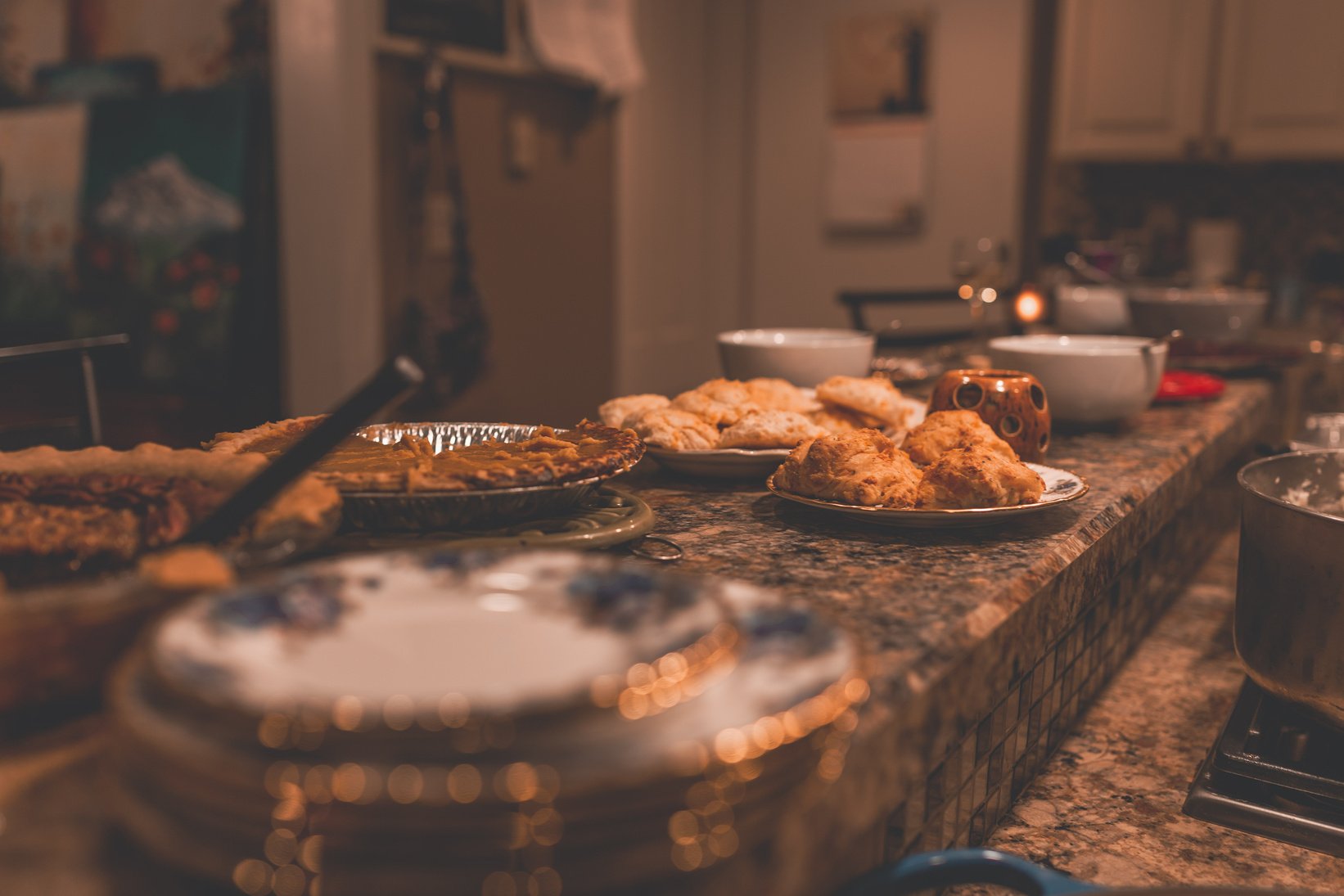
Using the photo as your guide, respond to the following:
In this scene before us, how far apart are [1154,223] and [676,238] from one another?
2.07 metres

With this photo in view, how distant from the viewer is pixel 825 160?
198 inches

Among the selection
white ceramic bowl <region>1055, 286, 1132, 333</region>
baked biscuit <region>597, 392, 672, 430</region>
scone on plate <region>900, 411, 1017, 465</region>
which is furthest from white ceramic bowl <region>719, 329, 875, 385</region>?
Answer: white ceramic bowl <region>1055, 286, 1132, 333</region>

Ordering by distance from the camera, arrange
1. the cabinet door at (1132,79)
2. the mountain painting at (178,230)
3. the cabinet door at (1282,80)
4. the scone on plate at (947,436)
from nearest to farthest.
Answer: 1. the scone on plate at (947,436)
2. the mountain painting at (178,230)
3. the cabinet door at (1282,80)
4. the cabinet door at (1132,79)

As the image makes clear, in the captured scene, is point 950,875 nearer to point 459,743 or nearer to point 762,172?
point 459,743

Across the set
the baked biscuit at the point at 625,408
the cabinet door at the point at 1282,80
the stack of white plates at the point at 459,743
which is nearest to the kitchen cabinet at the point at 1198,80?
the cabinet door at the point at 1282,80

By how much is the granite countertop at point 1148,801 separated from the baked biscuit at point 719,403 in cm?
43

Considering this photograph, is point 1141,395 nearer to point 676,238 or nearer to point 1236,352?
point 1236,352

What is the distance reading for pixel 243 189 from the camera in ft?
10.3

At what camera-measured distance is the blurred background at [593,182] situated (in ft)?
10.3

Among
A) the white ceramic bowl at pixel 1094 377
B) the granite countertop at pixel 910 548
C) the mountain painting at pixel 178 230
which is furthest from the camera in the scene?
the mountain painting at pixel 178 230

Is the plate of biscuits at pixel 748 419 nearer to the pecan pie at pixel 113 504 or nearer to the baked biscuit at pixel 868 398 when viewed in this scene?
the baked biscuit at pixel 868 398

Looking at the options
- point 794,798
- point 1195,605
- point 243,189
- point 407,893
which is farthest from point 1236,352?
point 243,189

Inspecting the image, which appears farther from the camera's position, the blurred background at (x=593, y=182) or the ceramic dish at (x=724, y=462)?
the blurred background at (x=593, y=182)

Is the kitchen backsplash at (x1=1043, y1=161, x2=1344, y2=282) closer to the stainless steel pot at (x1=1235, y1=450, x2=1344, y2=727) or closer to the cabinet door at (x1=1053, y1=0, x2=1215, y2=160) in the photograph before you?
the cabinet door at (x1=1053, y1=0, x2=1215, y2=160)
